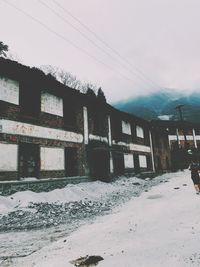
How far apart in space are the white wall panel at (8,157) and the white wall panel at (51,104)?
2.93 metres

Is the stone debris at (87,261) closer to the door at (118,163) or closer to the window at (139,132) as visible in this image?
the door at (118,163)

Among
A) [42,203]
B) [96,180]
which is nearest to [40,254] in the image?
[42,203]

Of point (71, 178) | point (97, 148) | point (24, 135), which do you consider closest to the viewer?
point (24, 135)

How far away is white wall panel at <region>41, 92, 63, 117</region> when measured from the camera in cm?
1346

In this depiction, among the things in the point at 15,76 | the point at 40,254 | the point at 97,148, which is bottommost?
the point at 40,254

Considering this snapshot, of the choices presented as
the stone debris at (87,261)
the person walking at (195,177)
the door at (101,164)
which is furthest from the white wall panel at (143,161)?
the stone debris at (87,261)

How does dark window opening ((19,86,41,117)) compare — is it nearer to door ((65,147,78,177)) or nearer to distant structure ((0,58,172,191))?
distant structure ((0,58,172,191))

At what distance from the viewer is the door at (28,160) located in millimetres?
11758

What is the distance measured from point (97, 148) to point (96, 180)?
1970 mm

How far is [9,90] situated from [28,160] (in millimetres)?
3214

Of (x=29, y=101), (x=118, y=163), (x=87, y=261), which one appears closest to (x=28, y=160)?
(x=29, y=101)

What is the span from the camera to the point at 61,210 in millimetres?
9430

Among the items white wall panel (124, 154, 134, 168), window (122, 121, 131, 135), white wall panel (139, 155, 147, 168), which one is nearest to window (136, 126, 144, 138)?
window (122, 121, 131, 135)

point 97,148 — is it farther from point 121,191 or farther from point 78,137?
point 121,191
